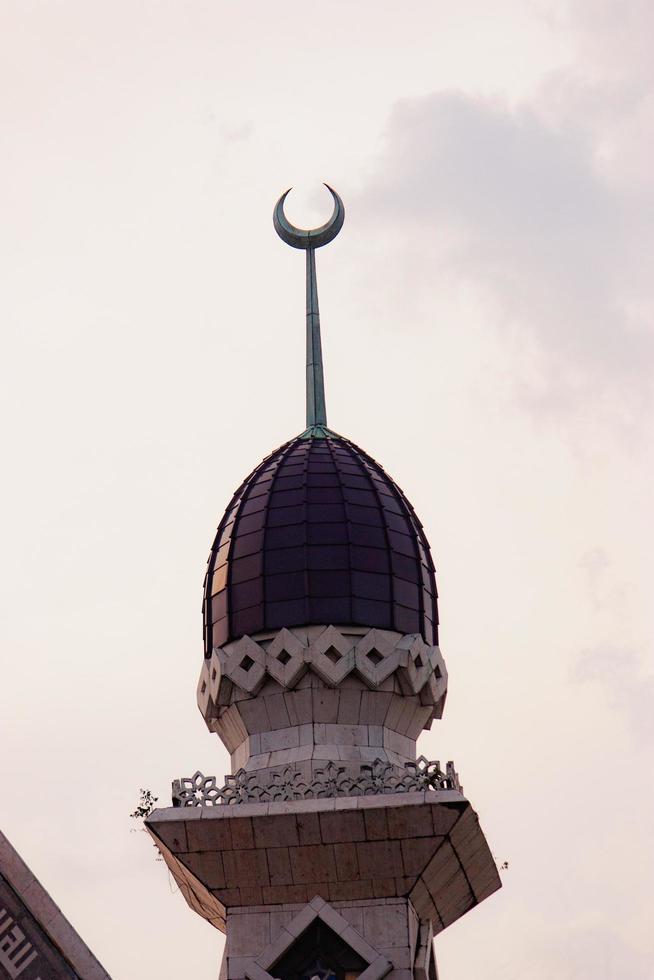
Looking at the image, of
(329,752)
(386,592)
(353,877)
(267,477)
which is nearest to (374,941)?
(353,877)

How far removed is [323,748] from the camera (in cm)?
3625

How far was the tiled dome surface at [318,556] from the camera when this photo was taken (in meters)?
37.2

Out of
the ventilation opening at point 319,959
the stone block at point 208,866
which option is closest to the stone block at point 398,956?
the ventilation opening at point 319,959

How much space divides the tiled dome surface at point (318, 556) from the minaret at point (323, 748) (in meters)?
0.04

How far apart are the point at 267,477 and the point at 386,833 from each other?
7974 millimetres

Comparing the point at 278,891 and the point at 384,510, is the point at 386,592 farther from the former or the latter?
the point at 278,891

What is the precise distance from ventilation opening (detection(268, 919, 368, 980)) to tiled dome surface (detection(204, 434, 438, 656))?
215 inches

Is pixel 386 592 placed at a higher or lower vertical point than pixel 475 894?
higher

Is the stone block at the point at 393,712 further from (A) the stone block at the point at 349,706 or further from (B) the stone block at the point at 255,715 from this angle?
(B) the stone block at the point at 255,715

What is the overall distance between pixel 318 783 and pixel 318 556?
14.5 feet

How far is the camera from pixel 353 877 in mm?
35062

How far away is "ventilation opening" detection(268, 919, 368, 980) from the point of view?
34.7 metres

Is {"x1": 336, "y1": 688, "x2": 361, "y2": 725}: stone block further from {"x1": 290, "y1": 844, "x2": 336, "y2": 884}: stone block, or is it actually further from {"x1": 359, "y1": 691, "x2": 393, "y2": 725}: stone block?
{"x1": 290, "y1": 844, "x2": 336, "y2": 884}: stone block

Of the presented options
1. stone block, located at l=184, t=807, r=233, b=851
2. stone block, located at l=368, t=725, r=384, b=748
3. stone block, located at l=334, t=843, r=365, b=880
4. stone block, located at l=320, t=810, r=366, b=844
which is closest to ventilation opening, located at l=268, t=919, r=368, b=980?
stone block, located at l=334, t=843, r=365, b=880
